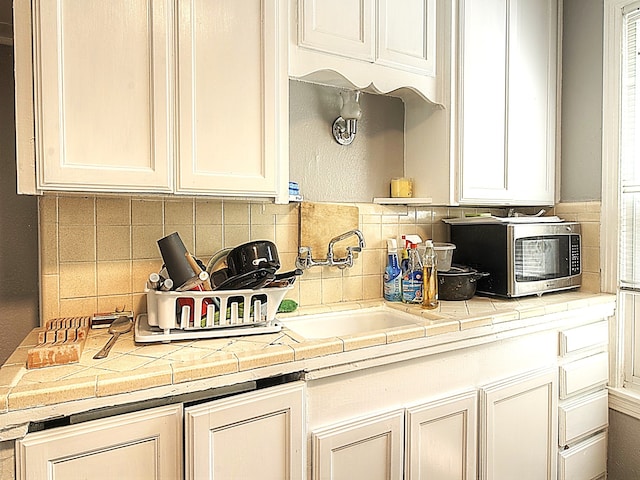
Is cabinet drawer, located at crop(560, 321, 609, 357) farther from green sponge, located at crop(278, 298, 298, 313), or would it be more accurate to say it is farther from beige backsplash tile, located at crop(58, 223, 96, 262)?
beige backsplash tile, located at crop(58, 223, 96, 262)

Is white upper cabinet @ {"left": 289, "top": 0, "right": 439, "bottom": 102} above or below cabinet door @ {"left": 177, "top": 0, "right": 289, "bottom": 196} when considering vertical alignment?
above

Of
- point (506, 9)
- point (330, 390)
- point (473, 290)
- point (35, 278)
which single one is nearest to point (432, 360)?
point (330, 390)

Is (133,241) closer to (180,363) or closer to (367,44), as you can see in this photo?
(180,363)

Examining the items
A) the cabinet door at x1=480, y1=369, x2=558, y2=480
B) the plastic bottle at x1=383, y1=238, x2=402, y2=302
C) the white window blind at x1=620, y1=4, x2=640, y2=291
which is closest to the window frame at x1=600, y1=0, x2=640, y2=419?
the white window blind at x1=620, y1=4, x2=640, y2=291

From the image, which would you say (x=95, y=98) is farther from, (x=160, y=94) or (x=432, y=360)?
(x=432, y=360)

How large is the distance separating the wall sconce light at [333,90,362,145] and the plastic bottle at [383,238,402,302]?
1.61ft

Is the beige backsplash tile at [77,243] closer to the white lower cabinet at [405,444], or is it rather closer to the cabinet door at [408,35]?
the white lower cabinet at [405,444]

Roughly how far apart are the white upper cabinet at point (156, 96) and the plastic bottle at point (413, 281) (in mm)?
690

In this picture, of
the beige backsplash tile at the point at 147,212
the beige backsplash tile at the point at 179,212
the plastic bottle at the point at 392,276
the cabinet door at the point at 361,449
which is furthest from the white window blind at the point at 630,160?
the beige backsplash tile at the point at 147,212

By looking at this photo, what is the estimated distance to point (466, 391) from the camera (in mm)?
1604

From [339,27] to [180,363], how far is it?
4.10 ft

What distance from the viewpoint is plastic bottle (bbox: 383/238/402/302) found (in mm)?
1975

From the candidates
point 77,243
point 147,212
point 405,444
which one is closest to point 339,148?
point 147,212

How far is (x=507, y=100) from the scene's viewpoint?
203 centimetres
